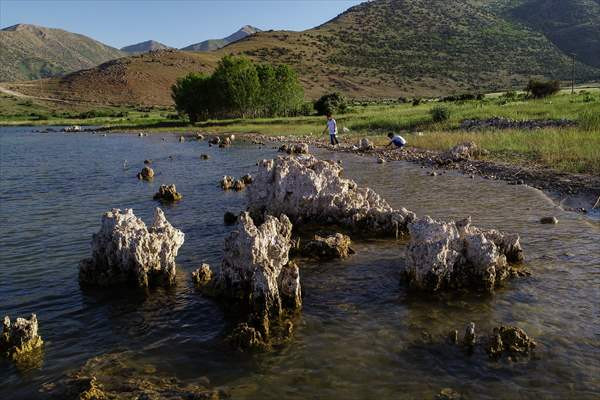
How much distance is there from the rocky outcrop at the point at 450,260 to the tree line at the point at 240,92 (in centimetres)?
7602

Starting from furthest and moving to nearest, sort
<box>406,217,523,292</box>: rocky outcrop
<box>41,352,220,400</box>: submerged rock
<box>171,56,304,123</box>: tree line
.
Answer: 1. <box>171,56,304,123</box>: tree line
2. <box>406,217,523,292</box>: rocky outcrop
3. <box>41,352,220,400</box>: submerged rock

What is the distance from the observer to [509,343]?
8656 millimetres

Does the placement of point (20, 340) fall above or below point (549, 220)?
below

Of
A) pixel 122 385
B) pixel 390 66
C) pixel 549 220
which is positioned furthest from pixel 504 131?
pixel 390 66

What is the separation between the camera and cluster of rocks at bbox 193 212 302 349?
10.3 meters

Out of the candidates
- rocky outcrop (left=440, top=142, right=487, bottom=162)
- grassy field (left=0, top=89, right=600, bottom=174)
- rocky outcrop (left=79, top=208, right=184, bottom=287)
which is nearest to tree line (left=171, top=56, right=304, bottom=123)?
grassy field (left=0, top=89, right=600, bottom=174)

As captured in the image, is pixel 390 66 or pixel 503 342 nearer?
pixel 503 342

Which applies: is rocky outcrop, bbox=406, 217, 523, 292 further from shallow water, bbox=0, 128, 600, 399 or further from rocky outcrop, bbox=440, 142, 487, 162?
rocky outcrop, bbox=440, 142, 487, 162

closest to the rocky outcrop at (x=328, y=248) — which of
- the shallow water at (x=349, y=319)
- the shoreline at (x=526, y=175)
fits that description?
the shallow water at (x=349, y=319)

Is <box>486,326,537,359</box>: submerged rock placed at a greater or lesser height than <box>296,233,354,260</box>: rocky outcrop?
lesser

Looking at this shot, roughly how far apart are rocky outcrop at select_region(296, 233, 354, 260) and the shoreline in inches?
373

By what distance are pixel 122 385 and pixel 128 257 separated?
4.90 metres

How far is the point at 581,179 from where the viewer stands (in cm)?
2186

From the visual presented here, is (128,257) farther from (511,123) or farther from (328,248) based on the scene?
(511,123)
